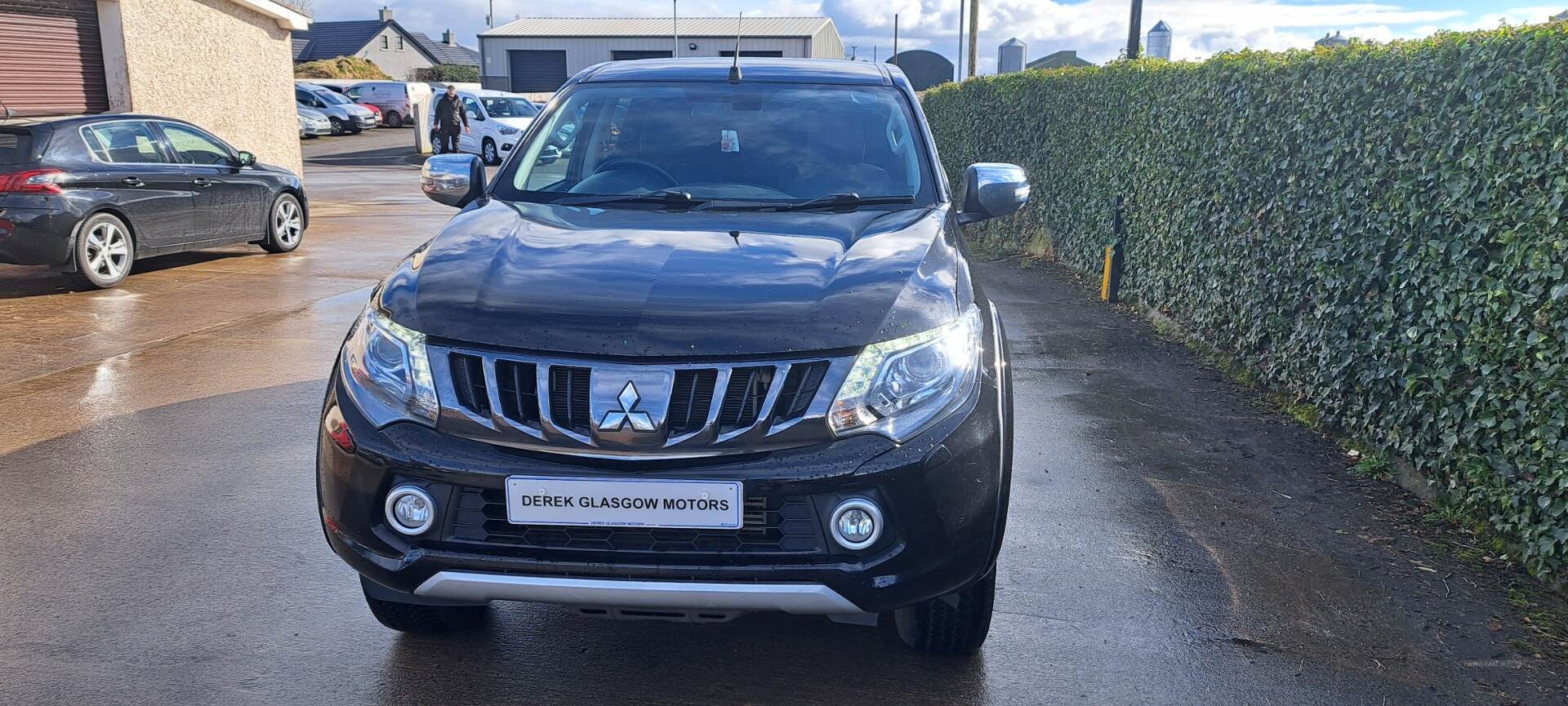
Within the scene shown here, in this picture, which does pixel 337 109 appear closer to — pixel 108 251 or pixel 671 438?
pixel 108 251

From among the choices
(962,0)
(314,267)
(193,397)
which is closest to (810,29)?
Answer: (962,0)

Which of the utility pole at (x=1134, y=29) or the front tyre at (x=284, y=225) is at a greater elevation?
the utility pole at (x=1134, y=29)

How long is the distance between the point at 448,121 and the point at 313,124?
15.7 meters

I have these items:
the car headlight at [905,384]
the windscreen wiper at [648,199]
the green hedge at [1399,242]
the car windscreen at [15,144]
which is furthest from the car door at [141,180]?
the car headlight at [905,384]

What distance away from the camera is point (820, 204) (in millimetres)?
4004

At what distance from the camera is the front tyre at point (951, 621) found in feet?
10.6

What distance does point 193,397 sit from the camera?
6.48 meters

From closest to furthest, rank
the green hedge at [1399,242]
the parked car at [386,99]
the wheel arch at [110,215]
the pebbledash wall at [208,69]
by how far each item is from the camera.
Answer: the green hedge at [1399,242] < the wheel arch at [110,215] < the pebbledash wall at [208,69] < the parked car at [386,99]

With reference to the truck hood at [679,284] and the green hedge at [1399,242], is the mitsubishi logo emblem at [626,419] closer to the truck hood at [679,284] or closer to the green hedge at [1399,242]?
the truck hood at [679,284]

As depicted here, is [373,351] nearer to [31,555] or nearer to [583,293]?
[583,293]

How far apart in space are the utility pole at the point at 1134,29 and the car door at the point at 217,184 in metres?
10.0

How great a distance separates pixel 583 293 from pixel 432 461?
0.55 m

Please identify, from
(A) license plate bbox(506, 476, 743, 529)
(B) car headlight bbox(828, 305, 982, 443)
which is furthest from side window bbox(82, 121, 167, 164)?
(B) car headlight bbox(828, 305, 982, 443)

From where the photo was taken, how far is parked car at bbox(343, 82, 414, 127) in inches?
1751
